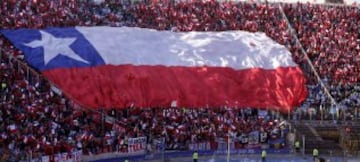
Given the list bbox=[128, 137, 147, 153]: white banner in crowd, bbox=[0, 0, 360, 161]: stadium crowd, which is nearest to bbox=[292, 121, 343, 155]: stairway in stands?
bbox=[0, 0, 360, 161]: stadium crowd

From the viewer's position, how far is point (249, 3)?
46938mm

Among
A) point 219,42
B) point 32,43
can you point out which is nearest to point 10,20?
point 32,43

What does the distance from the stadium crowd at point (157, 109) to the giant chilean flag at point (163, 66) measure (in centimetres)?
80

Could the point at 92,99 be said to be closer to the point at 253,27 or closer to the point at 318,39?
the point at 253,27

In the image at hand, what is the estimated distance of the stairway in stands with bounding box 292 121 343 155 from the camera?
36094 mm

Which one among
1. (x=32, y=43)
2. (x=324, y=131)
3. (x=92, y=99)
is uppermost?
(x=32, y=43)

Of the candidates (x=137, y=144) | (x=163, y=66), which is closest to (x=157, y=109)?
(x=163, y=66)

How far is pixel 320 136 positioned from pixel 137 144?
10092mm

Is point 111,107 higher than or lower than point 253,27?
lower

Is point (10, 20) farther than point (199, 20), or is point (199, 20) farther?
point (199, 20)

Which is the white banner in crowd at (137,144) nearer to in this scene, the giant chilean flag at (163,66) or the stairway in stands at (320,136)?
the giant chilean flag at (163,66)

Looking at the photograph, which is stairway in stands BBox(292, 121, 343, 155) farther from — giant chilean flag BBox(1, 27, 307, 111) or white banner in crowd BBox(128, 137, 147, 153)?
white banner in crowd BBox(128, 137, 147, 153)

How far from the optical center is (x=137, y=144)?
32.9 meters

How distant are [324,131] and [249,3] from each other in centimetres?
1225
